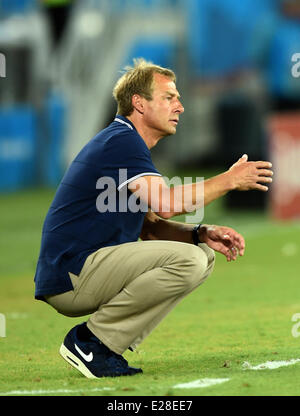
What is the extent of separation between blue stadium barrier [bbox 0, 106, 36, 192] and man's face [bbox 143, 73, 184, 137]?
1554cm

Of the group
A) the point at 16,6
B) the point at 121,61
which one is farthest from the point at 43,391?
the point at 16,6

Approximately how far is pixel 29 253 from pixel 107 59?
39.6ft

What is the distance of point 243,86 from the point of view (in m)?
24.4

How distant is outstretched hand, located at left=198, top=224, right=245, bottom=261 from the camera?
5863 mm

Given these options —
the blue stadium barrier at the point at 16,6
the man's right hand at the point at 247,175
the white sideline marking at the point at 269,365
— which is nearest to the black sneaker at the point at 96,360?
the white sideline marking at the point at 269,365

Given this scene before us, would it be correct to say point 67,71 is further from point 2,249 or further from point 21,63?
point 2,249

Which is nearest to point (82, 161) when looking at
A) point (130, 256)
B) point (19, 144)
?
point (130, 256)

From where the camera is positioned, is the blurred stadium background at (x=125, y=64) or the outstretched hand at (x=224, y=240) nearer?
the outstretched hand at (x=224, y=240)

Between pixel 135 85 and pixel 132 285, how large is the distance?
1153 mm

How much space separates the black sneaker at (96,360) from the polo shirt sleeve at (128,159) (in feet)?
2.84

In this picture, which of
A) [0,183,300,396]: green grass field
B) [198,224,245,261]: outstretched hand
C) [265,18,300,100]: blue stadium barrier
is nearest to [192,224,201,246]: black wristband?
[198,224,245,261]: outstretched hand

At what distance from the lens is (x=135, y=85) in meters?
5.94

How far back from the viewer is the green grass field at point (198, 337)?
210 inches

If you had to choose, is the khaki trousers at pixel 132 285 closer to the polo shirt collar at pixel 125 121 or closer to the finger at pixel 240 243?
the finger at pixel 240 243
